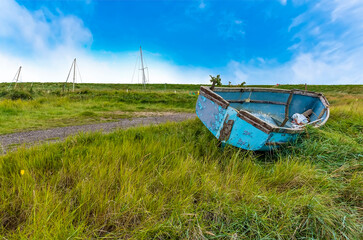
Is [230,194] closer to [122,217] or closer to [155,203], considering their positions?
[155,203]

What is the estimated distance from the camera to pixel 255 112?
20.7 feet

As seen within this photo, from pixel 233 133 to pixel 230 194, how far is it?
1711 mm

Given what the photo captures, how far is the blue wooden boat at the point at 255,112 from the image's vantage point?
3.54 m

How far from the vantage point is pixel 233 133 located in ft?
Answer: 12.3

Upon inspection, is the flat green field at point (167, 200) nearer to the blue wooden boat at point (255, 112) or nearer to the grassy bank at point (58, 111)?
the blue wooden boat at point (255, 112)

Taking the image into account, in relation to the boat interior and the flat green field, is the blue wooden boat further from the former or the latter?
the flat green field

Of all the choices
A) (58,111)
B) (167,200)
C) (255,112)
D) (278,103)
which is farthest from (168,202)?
(58,111)

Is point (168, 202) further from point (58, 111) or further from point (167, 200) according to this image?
point (58, 111)

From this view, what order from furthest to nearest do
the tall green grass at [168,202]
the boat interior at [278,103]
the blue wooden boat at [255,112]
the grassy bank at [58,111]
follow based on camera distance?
1. the grassy bank at [58,111]
2. the boat interior at [278,103]
3. the blue wooden boat at [255,112]
4. the tall green grass at [168,202]

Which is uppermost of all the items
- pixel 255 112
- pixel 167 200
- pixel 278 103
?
pixel 278 103

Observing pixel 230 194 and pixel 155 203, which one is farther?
pixel 230 194

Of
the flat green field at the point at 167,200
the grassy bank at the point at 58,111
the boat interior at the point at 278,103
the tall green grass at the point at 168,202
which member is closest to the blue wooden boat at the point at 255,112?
the boat interior at the point at 278,103

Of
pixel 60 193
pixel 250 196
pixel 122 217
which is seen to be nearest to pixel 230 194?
pixel 250 196

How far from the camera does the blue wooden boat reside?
11.6 ft
